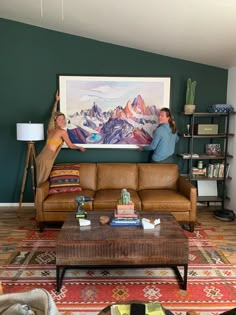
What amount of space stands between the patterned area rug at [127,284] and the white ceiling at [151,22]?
260 cm

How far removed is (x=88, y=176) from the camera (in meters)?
4.15

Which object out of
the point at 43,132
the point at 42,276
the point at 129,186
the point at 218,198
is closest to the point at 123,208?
the point at 42,276

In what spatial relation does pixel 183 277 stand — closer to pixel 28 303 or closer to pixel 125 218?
pixel 125 218

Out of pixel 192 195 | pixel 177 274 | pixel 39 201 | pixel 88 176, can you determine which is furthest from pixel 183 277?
pixel 88 176

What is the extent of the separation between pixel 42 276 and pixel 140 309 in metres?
1.46

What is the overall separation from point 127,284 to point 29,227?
6.10ft

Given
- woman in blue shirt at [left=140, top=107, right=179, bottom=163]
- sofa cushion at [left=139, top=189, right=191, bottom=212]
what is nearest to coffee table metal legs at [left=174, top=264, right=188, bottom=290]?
sofa cushion at [left=139, top=189, right=191, bottom=212]

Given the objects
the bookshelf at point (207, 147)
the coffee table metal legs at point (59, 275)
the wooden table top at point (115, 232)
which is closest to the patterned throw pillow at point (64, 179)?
the wooden table top at point (115, 232)

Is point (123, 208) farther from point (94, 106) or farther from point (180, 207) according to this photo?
point (94, 106)

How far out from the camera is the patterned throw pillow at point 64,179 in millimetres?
3840

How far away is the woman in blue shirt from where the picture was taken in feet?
13.7

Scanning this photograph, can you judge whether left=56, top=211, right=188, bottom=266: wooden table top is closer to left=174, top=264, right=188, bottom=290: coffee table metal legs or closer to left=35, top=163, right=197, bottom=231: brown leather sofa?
left=174, top=264, right=188, bottom=290: coffee table metal legs

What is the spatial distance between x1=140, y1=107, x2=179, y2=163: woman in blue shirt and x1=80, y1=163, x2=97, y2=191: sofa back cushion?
3.20 ft

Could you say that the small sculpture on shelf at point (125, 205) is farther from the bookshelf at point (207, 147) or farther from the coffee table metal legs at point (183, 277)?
the bookshelf at point (207, 147)
